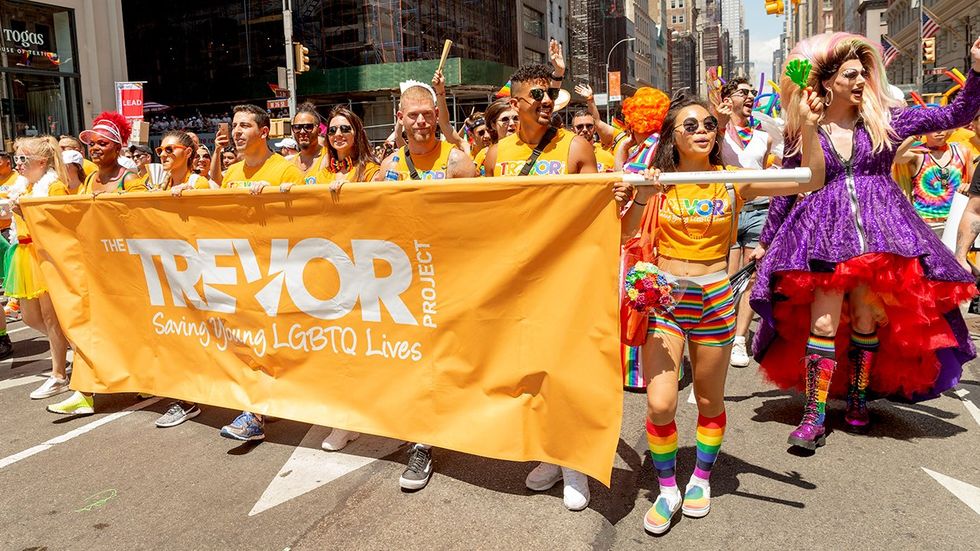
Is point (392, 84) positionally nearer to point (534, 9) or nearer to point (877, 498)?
point (534, 9)

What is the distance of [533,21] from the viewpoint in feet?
196

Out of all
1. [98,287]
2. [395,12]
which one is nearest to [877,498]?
[98,287]

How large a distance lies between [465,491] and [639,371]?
205cm

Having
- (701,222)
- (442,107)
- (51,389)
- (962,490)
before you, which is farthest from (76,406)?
(962,490)

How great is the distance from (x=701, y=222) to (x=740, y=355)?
9.94 ft

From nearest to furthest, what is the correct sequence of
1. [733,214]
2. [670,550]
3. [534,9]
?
[670,550], [733,214], [534,9]

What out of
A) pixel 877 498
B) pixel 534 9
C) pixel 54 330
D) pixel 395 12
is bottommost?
pixel 877 498

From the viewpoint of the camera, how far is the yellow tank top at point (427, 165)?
13.5ft

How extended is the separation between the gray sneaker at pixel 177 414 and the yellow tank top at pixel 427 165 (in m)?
2.12

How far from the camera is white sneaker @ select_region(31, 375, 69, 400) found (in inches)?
215

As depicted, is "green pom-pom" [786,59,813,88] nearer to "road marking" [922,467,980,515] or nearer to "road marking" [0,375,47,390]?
"road marking" [922,467,980,515]

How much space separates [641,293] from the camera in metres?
3.03

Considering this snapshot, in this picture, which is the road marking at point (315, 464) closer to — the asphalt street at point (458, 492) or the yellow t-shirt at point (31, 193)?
the asphalt street at point (458, 492)

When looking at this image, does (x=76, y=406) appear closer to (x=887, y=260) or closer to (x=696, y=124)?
(x=696, y=124)
